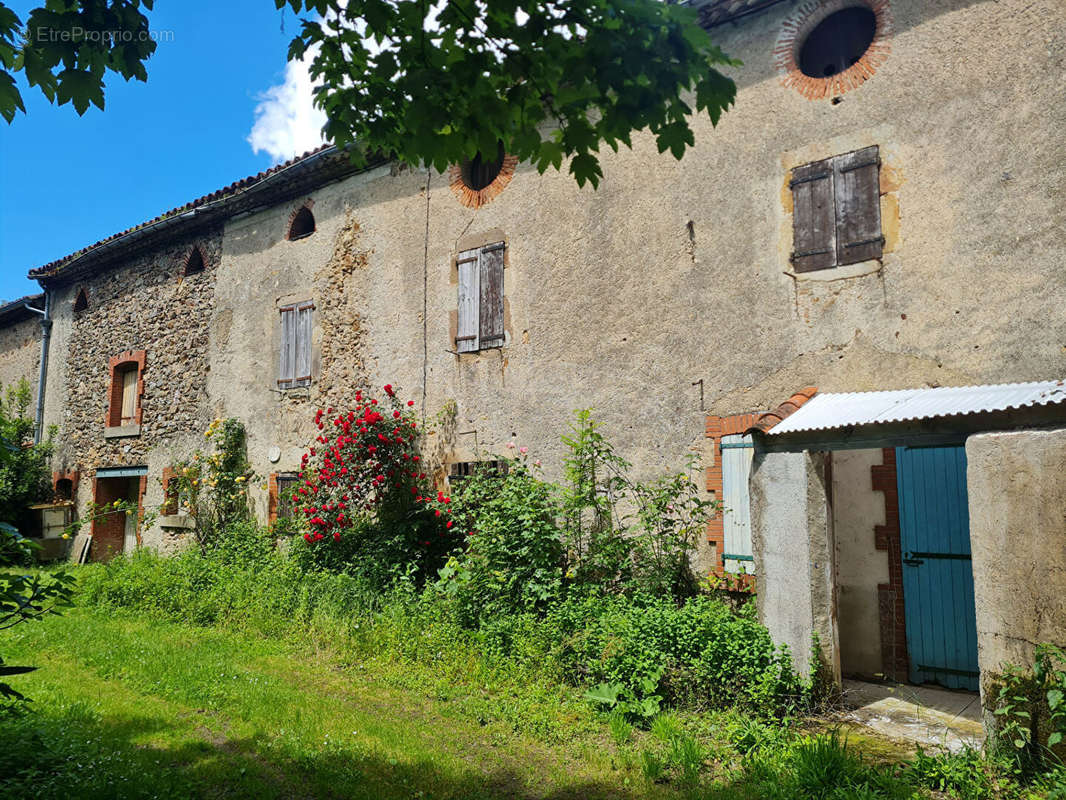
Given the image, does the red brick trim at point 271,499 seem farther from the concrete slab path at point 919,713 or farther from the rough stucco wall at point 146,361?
the concrete slab path at point 919,713

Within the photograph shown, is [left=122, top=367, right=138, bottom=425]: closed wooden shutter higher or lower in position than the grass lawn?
higher

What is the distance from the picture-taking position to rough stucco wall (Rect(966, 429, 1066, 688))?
3775 millimetres

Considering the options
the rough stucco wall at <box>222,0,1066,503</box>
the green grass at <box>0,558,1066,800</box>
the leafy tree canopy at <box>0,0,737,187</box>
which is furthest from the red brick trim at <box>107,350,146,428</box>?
the leafy tree canopy at <box>0,0,737,187</box>

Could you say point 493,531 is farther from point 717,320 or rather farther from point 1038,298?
point 1038,298

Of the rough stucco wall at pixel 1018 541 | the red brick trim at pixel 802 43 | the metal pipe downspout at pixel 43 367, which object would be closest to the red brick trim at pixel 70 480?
the metal pipe downspout at pixel 43 367

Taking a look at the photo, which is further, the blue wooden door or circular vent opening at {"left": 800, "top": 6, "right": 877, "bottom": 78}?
circular vent opening at {"left": 800, "top": 6, "right": 877, "bottom": 78}

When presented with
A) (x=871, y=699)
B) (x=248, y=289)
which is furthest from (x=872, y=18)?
(x=248, y=289)

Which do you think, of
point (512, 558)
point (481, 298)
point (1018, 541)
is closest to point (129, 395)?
point (481, 298)

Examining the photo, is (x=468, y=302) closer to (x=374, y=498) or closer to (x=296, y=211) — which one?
(x=374, y=498)

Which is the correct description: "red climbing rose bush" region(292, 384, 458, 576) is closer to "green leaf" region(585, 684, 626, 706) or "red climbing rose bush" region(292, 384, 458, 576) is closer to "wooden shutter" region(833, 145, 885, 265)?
"green leaf" region(585, 684, 626, 706)

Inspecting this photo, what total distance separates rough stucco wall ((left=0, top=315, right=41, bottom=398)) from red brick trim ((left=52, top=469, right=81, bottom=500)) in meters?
1.97

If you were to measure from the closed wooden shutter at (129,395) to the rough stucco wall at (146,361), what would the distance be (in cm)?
32

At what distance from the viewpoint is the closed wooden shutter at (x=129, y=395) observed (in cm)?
1307

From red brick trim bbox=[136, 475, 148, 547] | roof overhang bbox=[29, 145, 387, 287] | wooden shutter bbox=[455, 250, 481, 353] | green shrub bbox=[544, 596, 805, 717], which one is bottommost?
green shrub bbox=[544, 596, 805, 717]
